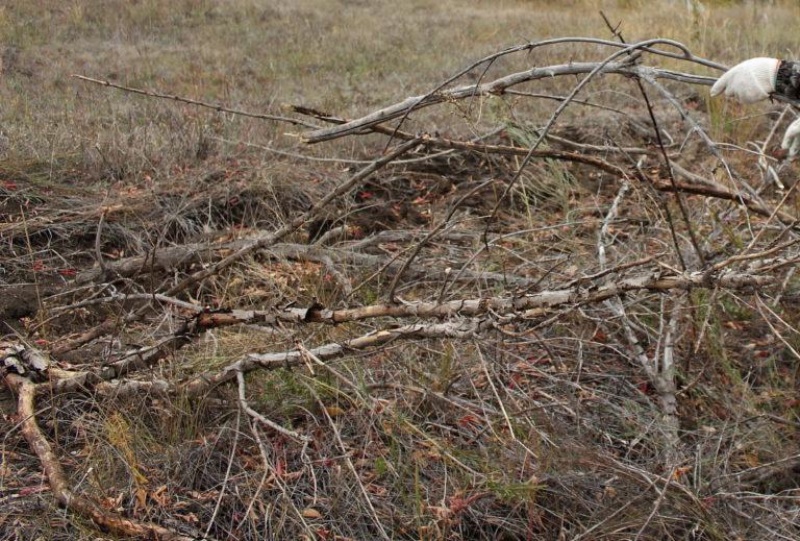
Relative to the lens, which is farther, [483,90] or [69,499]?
[483,90]

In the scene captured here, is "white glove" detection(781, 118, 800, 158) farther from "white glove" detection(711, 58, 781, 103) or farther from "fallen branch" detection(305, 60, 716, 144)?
"fallen branch" detection(305, 60, 716, 144)

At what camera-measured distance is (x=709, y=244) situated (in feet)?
9.84

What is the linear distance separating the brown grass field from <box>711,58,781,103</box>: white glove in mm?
142

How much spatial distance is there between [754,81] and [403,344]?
1208mm

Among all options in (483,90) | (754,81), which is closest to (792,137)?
(754,81)

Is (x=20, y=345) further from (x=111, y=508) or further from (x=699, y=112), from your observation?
(x=699, y=112)

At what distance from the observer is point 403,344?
8.11 ft

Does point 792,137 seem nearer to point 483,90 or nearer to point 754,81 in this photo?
point 754,81

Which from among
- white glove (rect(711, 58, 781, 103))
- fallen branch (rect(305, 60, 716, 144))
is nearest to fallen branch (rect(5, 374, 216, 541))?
fallen branch (rect(305, 60, 716, 144))

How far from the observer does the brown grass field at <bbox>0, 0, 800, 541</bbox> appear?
2.10 meters

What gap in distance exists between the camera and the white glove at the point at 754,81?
2.02m

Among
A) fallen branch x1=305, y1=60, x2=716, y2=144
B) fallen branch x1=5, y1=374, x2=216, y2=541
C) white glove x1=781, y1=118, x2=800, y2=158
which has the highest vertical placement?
fallen branch x1=305, y1=60, x2=716, y2=144

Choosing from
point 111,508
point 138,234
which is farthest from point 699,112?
point 111,508

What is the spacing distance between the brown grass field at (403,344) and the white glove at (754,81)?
0.46 ft
